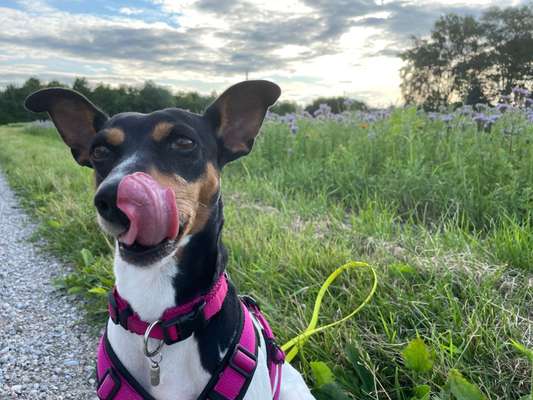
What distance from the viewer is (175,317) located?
1849 millimetres

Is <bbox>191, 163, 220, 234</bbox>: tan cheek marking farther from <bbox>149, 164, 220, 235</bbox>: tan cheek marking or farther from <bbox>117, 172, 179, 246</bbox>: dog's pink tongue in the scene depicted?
<bbox>117, 172, 179, 246</bbox>: dog's pink tongue

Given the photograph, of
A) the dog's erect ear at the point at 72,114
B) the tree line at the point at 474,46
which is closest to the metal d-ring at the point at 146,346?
the dog's erect ear at the point at 72,114

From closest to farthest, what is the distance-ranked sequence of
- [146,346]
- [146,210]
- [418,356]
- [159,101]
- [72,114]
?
[146,210], [146,346], [418,356], [72,114], [159,101]

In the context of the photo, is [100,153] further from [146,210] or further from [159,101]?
[159,101]

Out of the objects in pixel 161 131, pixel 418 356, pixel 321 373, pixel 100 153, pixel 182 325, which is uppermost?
pixel 161 131

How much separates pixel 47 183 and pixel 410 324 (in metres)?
7.02

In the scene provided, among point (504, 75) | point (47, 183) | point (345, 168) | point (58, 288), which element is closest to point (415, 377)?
point (58, 288)

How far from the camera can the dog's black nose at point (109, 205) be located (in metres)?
1.61

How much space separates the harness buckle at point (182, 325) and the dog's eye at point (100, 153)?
0.77 m

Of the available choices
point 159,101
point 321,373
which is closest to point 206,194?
point 321,373

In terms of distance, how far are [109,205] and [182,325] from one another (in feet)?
1.77

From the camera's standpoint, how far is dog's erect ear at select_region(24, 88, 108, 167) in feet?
7.68

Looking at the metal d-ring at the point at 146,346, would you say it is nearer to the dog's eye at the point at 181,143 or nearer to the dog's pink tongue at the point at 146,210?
the dog's pink tongue at the point at 146,210

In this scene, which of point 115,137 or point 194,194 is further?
point 115,137
